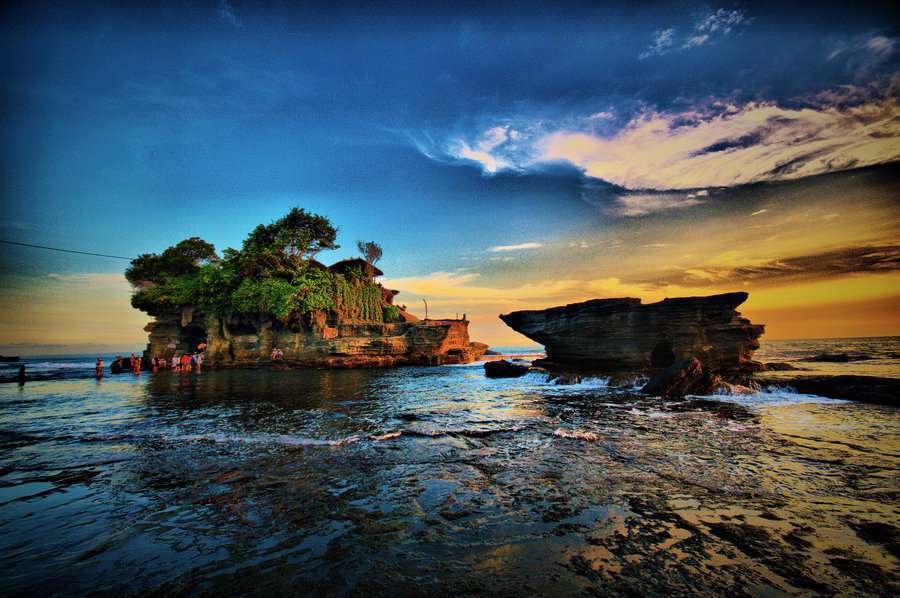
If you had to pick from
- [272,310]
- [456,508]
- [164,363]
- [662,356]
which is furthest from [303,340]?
[456,508]

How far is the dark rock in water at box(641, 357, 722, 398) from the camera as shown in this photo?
14.1 metres

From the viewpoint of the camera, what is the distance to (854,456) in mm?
6125

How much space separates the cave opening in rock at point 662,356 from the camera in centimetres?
2055

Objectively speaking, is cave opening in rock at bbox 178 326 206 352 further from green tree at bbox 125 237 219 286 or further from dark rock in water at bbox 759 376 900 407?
dark rock in water at bbox 759 376 900 407

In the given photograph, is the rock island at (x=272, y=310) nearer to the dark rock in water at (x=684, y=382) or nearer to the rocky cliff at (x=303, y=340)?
the rocky cliff at (x=303, y=340)

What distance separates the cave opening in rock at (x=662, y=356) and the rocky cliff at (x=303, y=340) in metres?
23.2

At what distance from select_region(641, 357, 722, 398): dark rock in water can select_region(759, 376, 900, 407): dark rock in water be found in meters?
2.85

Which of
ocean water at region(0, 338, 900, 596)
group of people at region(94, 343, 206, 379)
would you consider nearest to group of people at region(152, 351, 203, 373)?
group of people at region(94, 343, 206, 379)

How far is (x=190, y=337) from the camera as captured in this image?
1623 inches

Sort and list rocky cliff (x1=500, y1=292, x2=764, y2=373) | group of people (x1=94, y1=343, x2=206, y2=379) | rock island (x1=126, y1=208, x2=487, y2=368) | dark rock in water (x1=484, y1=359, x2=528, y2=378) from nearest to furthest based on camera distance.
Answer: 1. rocky cliff (x1=500, y1=292, x2=764, y2=373)
2. dark rock in water (x1=484, y1=359, x2=528, y2=378)
3. group of people (x1=94, y1=343, x2=206, y2=379)
4. rock island (x1=126, y1=208, x2=487, y2=368)

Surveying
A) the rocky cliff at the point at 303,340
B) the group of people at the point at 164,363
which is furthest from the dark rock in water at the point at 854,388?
the group of people at the point at 164,363

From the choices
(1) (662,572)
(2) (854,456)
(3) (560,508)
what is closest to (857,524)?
(1) (662,572)

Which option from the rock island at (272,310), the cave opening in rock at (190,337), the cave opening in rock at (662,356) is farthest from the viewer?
the cave opening in rock at (190,337)

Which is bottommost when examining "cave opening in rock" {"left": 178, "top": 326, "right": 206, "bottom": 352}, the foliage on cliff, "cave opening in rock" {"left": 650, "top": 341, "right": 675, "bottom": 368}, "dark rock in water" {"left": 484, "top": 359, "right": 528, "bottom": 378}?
"dark rock in water" {"left": 484, "top": 359, "right": 528, "bottom": 378}
